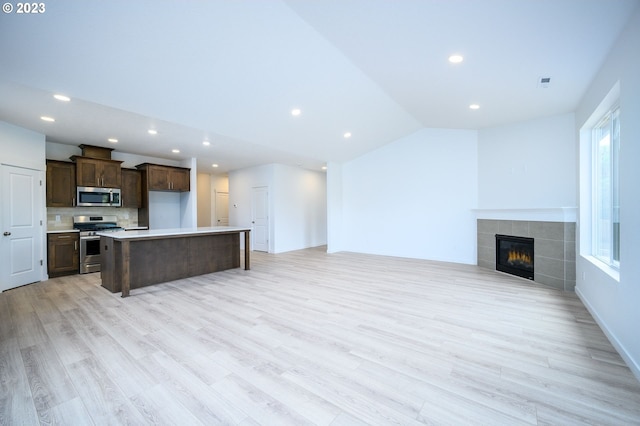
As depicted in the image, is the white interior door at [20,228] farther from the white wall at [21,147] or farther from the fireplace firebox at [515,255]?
the fireplace firebox at [515,255]

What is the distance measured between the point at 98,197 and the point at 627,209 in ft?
26.7

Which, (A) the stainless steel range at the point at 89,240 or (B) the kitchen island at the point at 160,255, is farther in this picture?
(A) the stainless steel range at the point at 89,240

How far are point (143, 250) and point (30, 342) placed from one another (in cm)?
201

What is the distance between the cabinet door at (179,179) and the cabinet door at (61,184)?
187cm

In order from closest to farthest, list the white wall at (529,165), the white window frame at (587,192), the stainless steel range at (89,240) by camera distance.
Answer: the white window frame at (587,192), the white wall at (529,165), the stainless steel range at (89,240)

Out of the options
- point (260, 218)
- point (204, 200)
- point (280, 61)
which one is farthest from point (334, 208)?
point (280, 61)

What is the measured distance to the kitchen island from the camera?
14.0 feet

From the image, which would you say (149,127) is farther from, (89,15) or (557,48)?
(557,48)

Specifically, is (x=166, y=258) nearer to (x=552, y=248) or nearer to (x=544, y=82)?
(x=544, y=82)

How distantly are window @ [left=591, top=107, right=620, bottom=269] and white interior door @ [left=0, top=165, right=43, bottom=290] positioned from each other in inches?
329

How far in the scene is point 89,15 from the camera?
7.96ft

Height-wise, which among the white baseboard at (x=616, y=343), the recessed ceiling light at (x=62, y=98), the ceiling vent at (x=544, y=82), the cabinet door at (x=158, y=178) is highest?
the ceiling vent at (x=544, y=82)

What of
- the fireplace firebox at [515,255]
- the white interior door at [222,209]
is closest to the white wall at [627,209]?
the fireplace firebox at [515,255]

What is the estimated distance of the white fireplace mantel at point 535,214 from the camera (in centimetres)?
435
